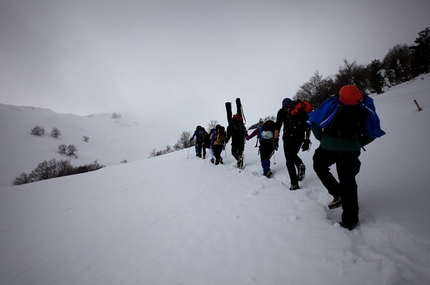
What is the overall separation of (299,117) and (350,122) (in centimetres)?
171

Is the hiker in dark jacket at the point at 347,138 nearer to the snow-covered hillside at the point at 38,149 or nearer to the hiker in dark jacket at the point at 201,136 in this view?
the hiker in dark jacket at the point at 201,136

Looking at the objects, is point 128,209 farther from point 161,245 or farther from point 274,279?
point 274,279

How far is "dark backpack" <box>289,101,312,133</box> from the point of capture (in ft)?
12.6

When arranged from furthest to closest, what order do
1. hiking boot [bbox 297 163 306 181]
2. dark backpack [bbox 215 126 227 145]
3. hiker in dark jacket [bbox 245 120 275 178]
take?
dark backpack [bbox 215 126 227 145], hiker in dark jacket [bbox 245 120 275 178], hiking boot [bbox 297 163 306 181]

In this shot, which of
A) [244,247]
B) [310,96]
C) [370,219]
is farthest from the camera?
[310,96]

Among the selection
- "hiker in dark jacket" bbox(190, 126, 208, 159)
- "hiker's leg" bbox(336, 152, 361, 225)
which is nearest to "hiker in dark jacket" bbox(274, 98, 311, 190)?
"hiker's leg" bbox(336, 152, 361, 225)

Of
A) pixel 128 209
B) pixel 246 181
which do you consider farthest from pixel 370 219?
pixel 128 209

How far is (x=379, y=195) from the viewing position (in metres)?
2.77

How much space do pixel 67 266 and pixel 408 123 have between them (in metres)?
11.8

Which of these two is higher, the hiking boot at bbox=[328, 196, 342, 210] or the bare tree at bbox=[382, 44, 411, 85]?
the bare tree at bbox=[382, 44, 411, 85]

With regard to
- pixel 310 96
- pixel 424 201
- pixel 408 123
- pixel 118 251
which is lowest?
pixel 118 251

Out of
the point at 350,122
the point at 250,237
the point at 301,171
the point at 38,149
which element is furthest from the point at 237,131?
the point at 38,149

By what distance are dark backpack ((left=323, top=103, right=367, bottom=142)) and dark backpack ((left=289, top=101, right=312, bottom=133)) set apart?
5.35ft

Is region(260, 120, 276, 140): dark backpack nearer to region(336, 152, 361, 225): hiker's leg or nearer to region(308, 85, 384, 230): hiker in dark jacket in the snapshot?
region(308, 85, 384, 230): hiker in dark jacket
